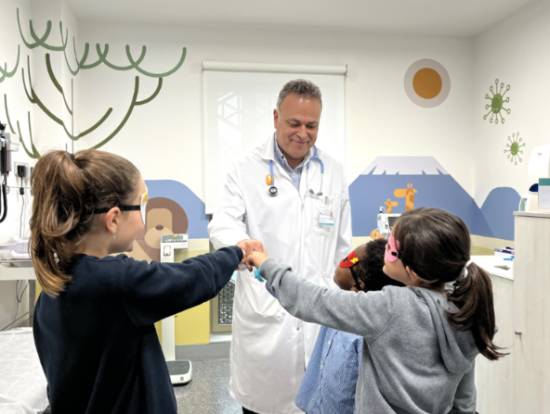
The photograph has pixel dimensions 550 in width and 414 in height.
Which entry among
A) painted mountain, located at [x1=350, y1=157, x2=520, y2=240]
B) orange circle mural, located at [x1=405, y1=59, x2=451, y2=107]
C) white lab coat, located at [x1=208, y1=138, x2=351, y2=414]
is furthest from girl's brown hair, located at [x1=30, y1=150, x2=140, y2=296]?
orange circle mural, located at [x1=405, y1=59, x2=451, y2=107]

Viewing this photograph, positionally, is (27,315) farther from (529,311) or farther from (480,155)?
(480,155)

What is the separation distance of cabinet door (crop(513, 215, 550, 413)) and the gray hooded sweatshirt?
0.94 m

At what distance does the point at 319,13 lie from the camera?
3152 millimetres

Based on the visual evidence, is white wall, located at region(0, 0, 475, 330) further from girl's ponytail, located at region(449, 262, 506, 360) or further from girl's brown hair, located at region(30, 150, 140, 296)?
girl's ponytail, located at region(449, 262, 506, 360)

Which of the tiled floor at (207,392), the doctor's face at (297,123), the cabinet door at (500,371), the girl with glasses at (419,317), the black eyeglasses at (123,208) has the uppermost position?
the doctor's face at (297,123)

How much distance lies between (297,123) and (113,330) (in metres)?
1.00

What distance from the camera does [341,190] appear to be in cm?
170

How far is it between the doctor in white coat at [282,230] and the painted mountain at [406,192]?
1915 mm

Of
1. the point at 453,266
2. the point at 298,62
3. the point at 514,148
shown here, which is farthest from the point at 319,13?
the point at 453,266

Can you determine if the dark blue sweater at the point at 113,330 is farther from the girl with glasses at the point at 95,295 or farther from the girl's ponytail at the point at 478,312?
the girl's ponytail at the point at 478,312

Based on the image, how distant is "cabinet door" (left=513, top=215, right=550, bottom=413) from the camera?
1663mm

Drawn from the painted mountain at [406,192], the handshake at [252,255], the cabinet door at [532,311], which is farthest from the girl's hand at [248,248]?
the painted mountain at [406,192]

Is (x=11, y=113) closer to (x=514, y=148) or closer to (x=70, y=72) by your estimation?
(x=70, y=72)

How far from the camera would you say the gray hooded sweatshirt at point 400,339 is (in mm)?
914
